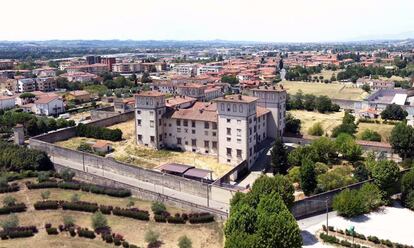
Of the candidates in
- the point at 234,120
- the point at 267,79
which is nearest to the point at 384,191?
the point at 234,120

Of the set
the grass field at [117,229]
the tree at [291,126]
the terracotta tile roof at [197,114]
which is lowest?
the grass field at [117,229]

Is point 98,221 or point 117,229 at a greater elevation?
point 98,221

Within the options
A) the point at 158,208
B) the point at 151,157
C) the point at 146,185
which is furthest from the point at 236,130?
the point at 158,208

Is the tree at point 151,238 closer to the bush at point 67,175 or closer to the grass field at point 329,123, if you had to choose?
the bush at point 67,175

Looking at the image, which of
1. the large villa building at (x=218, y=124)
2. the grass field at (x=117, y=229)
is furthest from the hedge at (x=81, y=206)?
the large villa building at (x=218, y=124)

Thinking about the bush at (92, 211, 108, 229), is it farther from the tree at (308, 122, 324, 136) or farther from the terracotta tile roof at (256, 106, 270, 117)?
the tree at (308, 122, 324, 136)

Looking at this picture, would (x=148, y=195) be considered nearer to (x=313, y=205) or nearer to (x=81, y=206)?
(x=81, y=206)

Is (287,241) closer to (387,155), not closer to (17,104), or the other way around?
(387,155)
